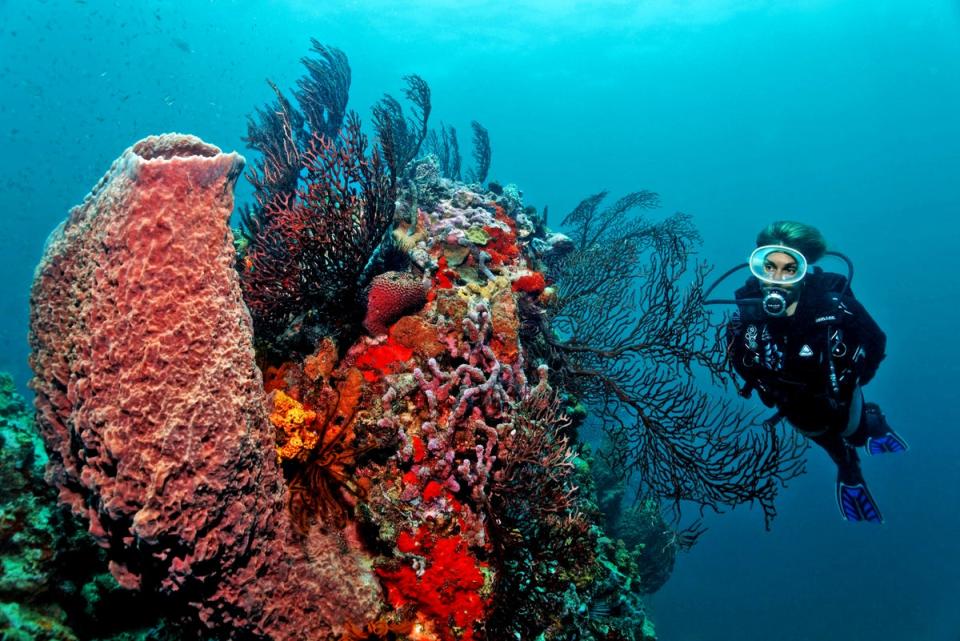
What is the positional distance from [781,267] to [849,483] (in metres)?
2.73

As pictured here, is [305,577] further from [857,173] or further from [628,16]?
[857,173]

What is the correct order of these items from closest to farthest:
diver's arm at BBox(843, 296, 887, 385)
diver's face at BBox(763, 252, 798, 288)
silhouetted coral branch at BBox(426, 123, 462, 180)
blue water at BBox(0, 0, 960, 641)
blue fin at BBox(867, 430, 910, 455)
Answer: diver's arm at BBox(843, 296, 887, 385), diver's face at BBox(763, 252, 798, 288), blue fin at BBox(867, 430, 910, 455), silhouetted coral branch at BBox(426, 123, 462, 180), blue water at BBox(0, 0, 960, 641)

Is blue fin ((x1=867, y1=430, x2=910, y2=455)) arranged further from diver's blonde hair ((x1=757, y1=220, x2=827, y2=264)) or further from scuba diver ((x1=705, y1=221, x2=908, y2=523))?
diver's blonde hair ((x1=757, y1=220, x2=827, y2=264))

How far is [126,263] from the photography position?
201cm

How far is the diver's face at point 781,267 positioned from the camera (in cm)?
494

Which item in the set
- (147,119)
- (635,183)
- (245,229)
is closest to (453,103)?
(635,183)

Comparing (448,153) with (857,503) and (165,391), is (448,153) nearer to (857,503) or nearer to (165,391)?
(857,503)

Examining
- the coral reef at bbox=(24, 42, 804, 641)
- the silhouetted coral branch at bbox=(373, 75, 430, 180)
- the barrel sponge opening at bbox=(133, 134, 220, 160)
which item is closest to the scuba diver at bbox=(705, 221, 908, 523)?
the coral reef at bbox=(24, 42, 804, 641)

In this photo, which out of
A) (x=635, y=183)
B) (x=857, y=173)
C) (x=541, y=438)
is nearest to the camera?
(x=541, y=438)

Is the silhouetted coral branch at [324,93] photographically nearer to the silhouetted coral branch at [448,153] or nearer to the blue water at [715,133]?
the silhouetted coral branch at [448,153]

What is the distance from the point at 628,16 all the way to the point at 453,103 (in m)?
Answer: 49.0

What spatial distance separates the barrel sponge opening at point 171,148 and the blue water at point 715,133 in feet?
91.8

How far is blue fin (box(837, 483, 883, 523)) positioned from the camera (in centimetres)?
505

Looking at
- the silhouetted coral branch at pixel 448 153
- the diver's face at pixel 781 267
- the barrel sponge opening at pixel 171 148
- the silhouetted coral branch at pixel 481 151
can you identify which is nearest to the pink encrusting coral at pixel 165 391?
the barrel sponge opening at pixel 171 148
